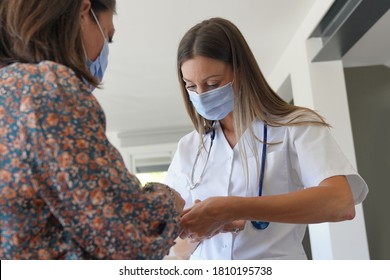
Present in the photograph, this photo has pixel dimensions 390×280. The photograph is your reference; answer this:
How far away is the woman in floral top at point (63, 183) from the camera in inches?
25.8

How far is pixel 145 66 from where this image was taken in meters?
4.53

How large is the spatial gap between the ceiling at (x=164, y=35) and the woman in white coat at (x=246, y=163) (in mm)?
1845

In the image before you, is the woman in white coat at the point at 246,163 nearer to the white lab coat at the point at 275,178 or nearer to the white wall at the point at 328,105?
the white lab coat at the point at 275,178

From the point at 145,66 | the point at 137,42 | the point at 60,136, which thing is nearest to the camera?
the point at 60,136

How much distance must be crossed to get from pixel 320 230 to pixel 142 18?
207 cm

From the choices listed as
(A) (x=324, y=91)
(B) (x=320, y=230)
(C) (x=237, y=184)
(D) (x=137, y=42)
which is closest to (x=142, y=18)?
(D) (x=137, y=42)

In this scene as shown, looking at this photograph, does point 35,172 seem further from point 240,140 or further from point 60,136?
point 240,140

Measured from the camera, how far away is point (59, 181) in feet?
2.14

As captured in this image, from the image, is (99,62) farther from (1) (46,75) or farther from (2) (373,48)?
(2) (373,48)

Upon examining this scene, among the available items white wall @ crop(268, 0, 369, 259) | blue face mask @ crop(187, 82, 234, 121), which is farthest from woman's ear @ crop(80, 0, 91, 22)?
white wall @ crop(268, 0, 369, 259)

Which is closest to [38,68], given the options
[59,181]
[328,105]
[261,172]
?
[59,181]

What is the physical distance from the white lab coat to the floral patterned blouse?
576 millimetres

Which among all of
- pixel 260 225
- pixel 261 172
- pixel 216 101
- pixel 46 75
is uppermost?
pixel 46 75

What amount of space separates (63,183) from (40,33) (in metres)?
0.28
